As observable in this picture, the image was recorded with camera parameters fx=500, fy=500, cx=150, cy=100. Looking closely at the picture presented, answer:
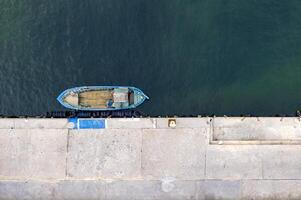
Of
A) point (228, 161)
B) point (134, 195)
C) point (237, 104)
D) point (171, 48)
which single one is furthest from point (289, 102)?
point (134, 195)

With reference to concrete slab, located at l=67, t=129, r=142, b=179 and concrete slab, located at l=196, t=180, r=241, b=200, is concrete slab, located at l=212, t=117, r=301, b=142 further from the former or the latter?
concrete slab, located at l=67, t=129, r=142, b=179

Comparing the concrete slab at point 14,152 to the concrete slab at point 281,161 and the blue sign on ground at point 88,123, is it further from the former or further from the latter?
the concrete slab at point 281,161

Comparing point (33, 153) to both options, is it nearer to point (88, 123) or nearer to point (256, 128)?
point (88, 123)

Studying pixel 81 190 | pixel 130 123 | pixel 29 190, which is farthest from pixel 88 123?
pixel 29 190

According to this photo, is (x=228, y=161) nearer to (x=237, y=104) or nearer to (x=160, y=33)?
(x=237, y=104)

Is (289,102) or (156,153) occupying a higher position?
(289,102)

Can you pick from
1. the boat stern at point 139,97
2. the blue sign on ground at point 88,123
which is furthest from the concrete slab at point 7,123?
the boat stern at point 139,97

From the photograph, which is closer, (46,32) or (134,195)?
(134,195)
